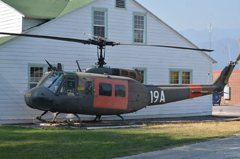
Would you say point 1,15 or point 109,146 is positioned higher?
point 1,15

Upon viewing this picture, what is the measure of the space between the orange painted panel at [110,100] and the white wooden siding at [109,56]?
3.73m

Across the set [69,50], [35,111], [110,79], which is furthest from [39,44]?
[110,79]

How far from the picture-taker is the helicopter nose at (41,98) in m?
15.6

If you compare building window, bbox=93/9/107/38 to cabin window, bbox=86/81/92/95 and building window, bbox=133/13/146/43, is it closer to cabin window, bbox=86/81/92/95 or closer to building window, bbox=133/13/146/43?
building window, bbox=133/13/146/43

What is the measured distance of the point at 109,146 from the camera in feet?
37.6

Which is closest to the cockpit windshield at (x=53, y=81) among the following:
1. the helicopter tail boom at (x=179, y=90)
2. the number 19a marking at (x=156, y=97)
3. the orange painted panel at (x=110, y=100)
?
the orange painted panel at (x=110, y=100)

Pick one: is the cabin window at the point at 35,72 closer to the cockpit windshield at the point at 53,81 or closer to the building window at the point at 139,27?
the cockpit windshield at the point at 53,81

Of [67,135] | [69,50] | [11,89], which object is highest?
[69,50]

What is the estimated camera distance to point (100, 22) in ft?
70.8

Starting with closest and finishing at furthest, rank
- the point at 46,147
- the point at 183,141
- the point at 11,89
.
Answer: the point at 46,147 → the point at 183,141 → the point at 11,89

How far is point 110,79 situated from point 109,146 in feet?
20.5

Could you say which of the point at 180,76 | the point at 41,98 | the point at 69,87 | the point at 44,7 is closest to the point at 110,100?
the point at 69,87

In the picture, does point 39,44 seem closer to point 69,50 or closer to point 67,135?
point 69,50

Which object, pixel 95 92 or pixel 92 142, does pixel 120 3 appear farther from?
pixel 92 142
